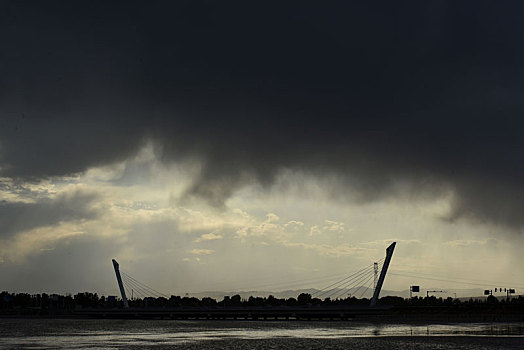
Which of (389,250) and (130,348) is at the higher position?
(389,250)

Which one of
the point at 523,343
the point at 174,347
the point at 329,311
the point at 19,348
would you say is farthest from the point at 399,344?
the point at 329,311

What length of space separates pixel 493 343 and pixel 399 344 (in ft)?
37.3

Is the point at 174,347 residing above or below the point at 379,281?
below

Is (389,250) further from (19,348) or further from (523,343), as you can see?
(19,348)

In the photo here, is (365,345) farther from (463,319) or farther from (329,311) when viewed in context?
(329,311)

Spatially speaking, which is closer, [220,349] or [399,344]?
[220,349]

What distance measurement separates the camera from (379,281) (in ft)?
591

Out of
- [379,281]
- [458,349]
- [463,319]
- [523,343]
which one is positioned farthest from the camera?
[379,281]

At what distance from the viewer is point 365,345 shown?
72.8 meters

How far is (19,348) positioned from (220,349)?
2341 centimetres

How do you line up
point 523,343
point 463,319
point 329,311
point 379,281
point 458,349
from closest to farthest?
point 458,349 → point 523,343 → point 463,319 → point 379,281 → point 329,311

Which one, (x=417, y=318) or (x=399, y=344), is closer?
(x=399, y=344)

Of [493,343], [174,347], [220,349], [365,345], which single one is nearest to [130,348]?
[174,347]

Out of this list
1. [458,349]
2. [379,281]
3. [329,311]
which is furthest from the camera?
[329,311]
